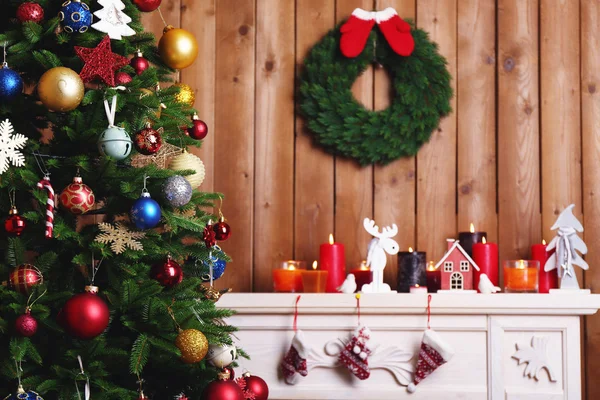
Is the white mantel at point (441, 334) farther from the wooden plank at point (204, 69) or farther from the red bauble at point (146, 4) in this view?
the red bauble at point (146, 4)

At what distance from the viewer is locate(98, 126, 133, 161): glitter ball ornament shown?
4.63ft

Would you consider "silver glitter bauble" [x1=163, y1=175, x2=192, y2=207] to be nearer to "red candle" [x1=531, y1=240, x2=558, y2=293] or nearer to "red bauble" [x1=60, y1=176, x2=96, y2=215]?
"red bauble" [x1=60, y1=176, x2=96, y2=215]

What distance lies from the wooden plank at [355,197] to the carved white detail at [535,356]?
2.07 ft

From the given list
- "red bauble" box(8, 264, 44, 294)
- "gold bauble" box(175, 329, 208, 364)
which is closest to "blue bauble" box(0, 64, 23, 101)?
"red bauble" box(8, 264, 44, 294)

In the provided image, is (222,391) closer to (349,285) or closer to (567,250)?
(349,285)

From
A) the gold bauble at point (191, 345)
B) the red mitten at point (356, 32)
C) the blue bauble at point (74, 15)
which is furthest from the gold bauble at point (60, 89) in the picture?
the red mitten at point (356, 32)

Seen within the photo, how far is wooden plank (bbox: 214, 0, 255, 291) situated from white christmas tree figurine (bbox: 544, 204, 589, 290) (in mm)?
1020

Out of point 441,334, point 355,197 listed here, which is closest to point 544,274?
point 441,334

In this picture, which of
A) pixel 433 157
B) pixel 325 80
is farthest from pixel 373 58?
pixel 433 157

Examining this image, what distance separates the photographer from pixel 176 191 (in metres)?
1.47

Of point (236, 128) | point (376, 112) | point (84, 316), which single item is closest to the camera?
point (84, 316)

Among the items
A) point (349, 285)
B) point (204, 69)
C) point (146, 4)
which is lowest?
point (349, 285)

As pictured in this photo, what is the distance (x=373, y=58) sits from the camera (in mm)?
2484

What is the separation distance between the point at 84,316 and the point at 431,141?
4.97 feet
